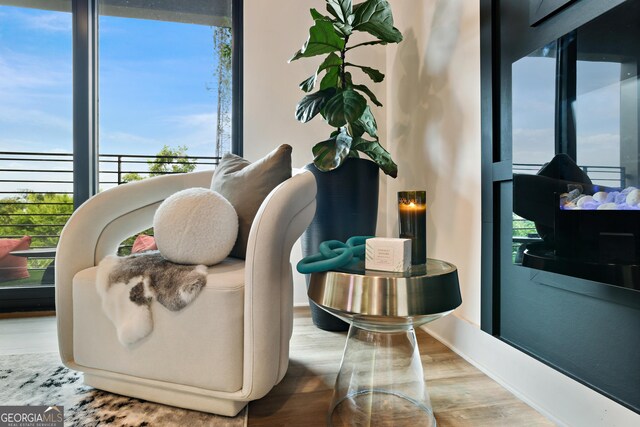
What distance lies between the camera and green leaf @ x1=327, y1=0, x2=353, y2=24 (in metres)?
1.60

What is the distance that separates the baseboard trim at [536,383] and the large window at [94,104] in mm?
1786

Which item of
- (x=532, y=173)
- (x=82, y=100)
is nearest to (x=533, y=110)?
(x=532, y=173)

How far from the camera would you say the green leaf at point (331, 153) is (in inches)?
61.8

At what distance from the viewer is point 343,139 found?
5.44ft

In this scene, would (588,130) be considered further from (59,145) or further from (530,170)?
(59,145)

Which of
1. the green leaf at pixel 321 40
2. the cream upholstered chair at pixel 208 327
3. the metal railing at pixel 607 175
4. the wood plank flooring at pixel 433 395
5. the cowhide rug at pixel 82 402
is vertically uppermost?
the green leaf at pixel 321 40

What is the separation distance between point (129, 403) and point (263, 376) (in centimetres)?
49

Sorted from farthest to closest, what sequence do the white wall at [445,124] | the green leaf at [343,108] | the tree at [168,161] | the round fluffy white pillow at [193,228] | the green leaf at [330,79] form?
the tree at [168,161]
the green leaf at [330,79]
the green leaf at [343,108]
the white wall at [445,124]
the round fluffy white pillow at [193,228]

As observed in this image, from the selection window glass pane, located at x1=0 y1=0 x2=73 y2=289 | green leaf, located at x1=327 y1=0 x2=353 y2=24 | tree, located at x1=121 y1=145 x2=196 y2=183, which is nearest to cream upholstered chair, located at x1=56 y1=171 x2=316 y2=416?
green leaf, located at x1=327 y1=0 x2=353 y2=24

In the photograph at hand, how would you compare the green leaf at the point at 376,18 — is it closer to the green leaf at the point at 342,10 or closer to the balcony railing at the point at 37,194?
the green leaf at the point at 342,10

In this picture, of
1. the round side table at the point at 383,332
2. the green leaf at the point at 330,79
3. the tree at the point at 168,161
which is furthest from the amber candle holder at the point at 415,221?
the tree at the point at 168,161

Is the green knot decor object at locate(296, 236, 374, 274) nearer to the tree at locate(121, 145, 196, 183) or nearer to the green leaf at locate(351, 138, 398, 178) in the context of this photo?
the green leaf at locate(351, 138, 398, 178)

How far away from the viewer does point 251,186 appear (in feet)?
4.03

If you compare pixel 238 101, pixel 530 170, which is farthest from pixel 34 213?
pixel 530 170
